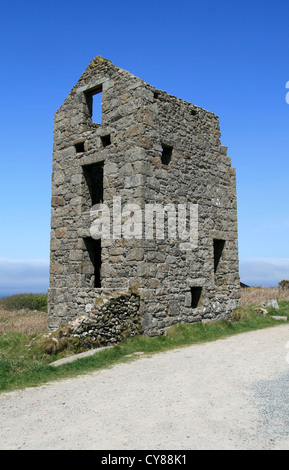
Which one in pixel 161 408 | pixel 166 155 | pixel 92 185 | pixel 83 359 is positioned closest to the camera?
pixel 161 408

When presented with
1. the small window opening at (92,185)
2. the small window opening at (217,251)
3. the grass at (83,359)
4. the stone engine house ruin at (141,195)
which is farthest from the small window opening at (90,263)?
the small window opening at (217,251)

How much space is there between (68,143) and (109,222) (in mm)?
3070

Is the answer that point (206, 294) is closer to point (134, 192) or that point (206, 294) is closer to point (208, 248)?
point (208, 248)

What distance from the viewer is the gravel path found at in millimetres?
3936

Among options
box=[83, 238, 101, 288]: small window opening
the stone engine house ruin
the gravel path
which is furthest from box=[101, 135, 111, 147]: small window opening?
the gravel path

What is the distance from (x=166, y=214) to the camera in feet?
33.7

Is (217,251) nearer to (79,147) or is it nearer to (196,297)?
(196,297)

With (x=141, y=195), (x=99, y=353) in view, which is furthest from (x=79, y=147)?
(x=99, y=353)

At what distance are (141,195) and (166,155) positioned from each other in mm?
1937

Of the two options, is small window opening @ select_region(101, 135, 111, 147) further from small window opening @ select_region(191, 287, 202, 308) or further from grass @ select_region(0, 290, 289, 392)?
grass @ select_region(0, 290, 289, 392)

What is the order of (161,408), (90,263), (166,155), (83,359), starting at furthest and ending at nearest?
(90,263), (166,155), (83,359), (161,408)

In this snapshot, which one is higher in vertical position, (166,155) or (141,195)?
(166,155)

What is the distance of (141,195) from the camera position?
31.3 ft
